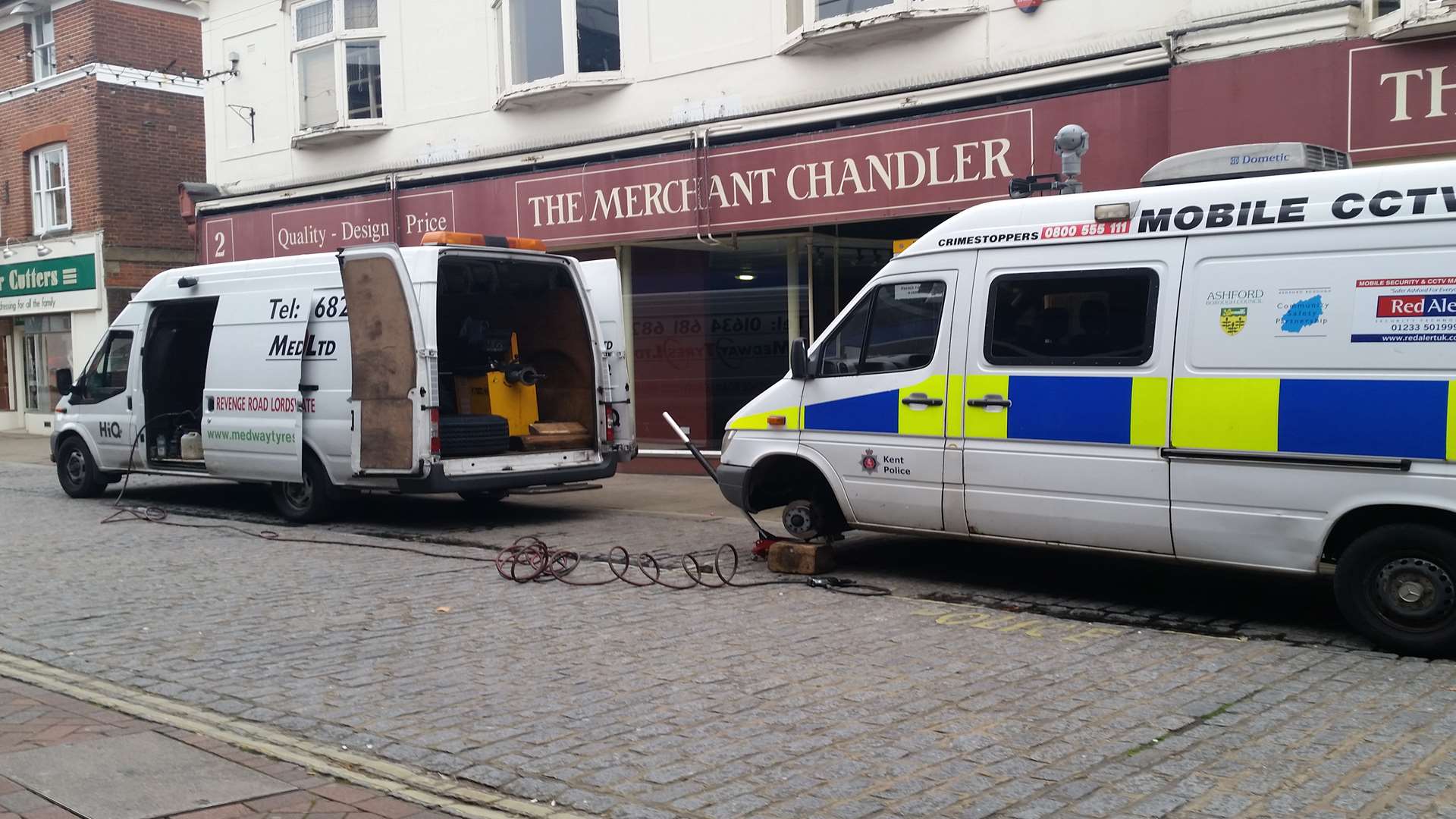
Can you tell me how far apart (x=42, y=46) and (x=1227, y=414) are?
2471cm

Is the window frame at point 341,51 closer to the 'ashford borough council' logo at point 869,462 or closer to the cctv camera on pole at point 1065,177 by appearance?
the cctv camera on pole at point 1065,177

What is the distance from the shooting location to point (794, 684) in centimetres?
587

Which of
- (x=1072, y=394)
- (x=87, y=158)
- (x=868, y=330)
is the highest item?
(x=87, y=158)

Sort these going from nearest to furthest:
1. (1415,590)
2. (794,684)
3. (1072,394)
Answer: (794,684)
(1415,590)
(1072,394)

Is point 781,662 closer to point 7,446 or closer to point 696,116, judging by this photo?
point 696,116

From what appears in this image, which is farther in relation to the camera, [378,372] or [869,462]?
[378,372]

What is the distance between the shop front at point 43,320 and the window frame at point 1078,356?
66.5 feet

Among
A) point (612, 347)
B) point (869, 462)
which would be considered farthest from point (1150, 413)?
point (612, 347)

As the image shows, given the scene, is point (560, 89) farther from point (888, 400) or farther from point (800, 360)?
point (888, 400)

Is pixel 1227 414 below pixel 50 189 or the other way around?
below

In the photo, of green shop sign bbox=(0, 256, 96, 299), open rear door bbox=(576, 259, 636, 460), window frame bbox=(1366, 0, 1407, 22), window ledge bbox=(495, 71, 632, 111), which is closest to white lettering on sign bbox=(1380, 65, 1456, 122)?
window frame bbox=(1366, 0, 1407, 22)

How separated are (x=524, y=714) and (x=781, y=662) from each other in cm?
140

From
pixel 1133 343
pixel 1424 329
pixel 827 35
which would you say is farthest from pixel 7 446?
pixel 1424 329

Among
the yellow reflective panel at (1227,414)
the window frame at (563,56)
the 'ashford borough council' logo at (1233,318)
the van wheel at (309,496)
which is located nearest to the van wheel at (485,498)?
the van wheel at (309,496)
